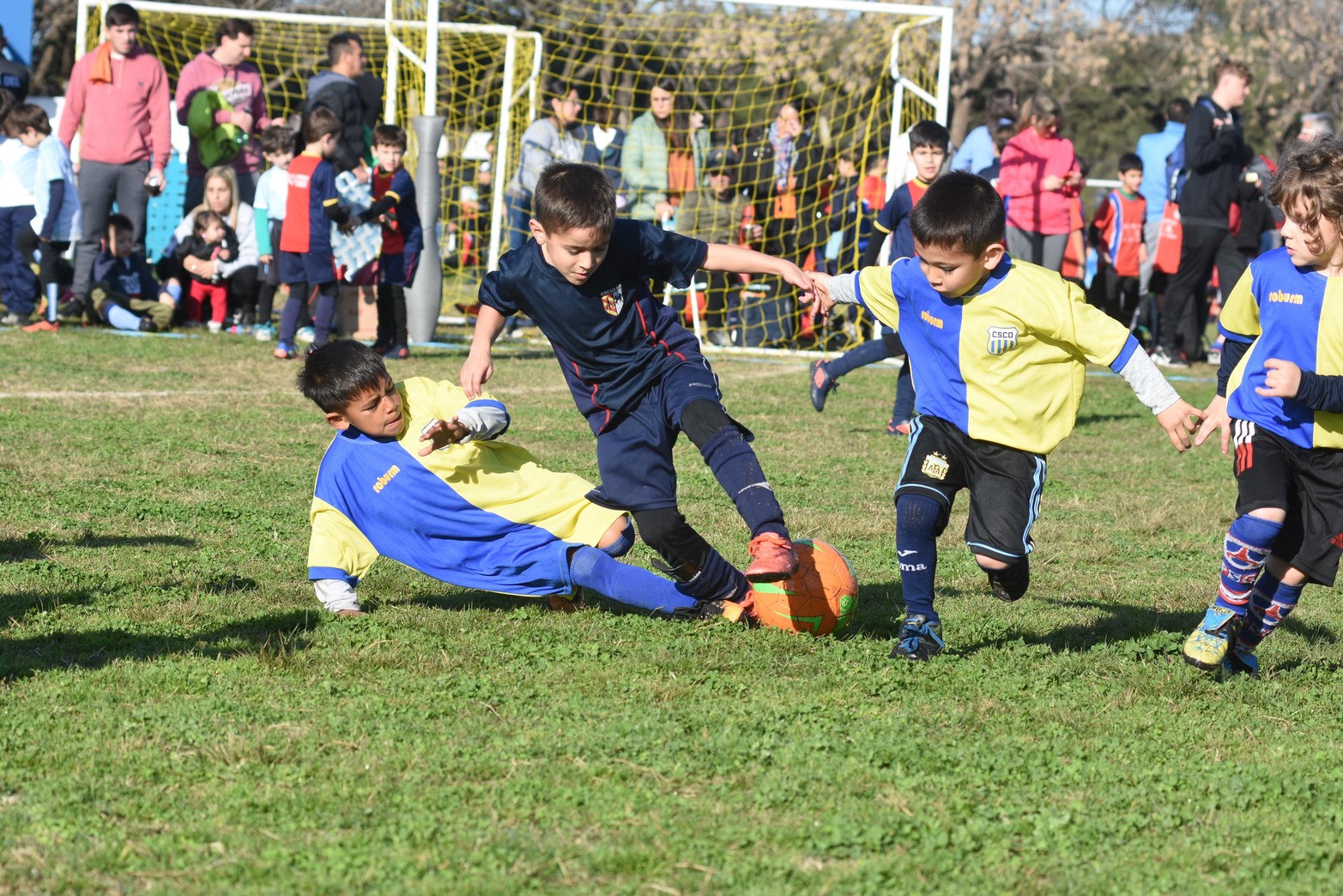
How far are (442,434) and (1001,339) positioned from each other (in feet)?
5.61

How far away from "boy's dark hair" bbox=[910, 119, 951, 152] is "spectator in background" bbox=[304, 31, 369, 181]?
5375 mm

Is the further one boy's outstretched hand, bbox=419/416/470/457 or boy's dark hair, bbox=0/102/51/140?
boy's dark hair, bbox=0/102/51/140

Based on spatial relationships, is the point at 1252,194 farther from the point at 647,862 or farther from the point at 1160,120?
the point at 647,862

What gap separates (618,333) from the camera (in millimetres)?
4902

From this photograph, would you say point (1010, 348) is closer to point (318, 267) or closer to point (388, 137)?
point (318, 267)

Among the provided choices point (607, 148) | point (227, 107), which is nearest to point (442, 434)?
point (227, 107)

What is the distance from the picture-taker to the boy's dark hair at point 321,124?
479 inches

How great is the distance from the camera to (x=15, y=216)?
1311 cm

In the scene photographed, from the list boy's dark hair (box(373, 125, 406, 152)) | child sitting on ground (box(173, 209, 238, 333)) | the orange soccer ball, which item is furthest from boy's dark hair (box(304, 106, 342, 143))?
the orange soccer ball

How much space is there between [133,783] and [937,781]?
71.8 inches

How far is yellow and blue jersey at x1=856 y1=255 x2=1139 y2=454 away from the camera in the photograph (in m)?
4.43

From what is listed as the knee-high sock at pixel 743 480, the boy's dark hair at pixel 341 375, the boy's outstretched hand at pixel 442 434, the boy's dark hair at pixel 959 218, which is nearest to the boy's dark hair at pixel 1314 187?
the boy's dark hair at pixel 959 218

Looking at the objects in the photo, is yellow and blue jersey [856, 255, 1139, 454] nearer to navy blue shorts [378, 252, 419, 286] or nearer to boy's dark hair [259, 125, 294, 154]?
navy blue shorts [378, 252, 419, 286]

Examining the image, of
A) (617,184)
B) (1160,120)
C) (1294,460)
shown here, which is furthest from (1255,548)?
(1160,120)
